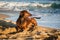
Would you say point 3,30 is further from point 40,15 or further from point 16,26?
point 40,15

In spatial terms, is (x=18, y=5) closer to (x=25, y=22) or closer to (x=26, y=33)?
(x=25, y=22)

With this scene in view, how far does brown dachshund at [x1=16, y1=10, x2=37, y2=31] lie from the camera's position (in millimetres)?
3469

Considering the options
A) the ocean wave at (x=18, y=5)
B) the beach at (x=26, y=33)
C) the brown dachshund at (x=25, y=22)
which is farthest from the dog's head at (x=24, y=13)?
the beach at (x=26, y=33)

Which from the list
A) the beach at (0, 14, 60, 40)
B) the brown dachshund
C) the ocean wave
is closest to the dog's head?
the brown dachshund

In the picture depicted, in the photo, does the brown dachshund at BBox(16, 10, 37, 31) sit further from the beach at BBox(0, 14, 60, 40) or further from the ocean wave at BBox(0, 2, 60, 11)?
the ocean wave at BBox(0, 2, 60, 11)

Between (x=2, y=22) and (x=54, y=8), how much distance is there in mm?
1191

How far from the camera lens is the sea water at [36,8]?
11.7 ft

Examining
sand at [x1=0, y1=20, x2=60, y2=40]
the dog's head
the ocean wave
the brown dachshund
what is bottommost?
sand at [x1=0, y1=20, x2=60, y2=40]

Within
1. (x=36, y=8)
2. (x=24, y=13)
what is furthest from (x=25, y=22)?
(x=36, y=8)

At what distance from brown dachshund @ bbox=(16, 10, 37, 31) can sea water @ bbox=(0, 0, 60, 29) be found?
0.12 meters

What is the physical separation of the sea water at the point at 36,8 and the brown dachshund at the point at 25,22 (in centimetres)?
12

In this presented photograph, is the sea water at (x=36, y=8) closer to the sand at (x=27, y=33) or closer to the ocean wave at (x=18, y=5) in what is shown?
the ocean wave at (x=18, y=5)

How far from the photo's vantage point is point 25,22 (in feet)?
11.4

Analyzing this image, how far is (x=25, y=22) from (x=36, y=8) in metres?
0.42
